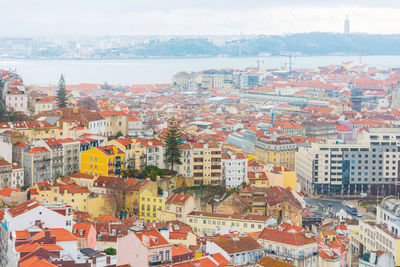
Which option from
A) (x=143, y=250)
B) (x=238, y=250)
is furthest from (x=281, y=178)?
(x=143, y=250)

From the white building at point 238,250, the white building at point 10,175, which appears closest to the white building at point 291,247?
the white building at point 238,250

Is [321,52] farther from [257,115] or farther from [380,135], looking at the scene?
[380,135]

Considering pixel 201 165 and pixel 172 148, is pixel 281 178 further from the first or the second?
pixel 172 148

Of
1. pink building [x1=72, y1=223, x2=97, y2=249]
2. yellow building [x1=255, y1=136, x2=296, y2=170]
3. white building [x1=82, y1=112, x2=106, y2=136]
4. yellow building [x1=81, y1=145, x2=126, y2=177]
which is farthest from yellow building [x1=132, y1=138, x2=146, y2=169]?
pink building [x1=72, y1=223, x2=97, y2=249]

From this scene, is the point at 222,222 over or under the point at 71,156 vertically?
under

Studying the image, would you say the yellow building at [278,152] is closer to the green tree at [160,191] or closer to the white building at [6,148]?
the green tree at [160,191]

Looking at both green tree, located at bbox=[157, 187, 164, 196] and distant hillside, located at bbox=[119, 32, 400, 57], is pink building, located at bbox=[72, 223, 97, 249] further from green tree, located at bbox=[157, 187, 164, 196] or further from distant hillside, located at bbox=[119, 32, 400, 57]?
distant hillside, located at bbox=[119, 32, 400, 57]

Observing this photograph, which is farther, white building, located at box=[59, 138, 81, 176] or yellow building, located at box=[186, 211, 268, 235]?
white building, located at box=[59, 138, 81, 176]
